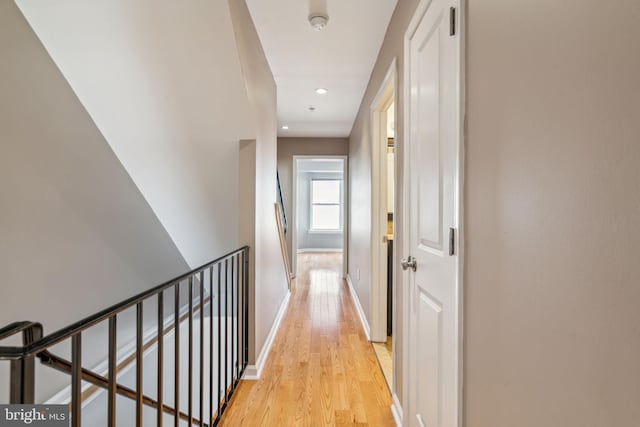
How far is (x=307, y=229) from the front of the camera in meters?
9.32

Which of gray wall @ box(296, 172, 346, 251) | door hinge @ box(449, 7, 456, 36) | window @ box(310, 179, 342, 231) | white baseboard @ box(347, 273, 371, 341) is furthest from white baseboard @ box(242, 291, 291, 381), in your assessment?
window @ box(310, 179, 342, 231)

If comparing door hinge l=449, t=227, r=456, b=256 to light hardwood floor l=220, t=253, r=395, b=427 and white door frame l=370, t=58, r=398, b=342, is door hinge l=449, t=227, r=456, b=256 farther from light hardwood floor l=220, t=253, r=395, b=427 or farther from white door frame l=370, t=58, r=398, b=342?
white door frame l=370, t=58, r=398, b=342

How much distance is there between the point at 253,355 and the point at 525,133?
2.17 meters

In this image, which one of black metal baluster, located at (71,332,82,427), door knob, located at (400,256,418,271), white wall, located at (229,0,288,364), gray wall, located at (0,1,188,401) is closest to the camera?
black metal baluster, located at (71,332,82,427)

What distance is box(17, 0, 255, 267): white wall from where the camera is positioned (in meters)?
1.76

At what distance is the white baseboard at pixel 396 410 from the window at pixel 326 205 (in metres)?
7.40

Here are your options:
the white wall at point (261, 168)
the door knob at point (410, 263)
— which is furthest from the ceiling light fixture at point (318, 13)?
the door knob at point (410, 263)

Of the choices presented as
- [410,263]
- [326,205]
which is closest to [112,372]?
[410,263]

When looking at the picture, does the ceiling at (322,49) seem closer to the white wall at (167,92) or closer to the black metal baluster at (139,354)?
the white wall at (167,92)

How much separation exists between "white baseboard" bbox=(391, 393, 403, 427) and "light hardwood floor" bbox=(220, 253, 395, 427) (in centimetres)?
3

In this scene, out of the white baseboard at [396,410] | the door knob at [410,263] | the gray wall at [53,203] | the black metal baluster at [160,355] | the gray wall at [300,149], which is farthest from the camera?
the gray wall at [300,149]

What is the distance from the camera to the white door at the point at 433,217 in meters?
1.10

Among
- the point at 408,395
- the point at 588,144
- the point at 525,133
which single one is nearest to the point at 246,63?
the point at 525,133

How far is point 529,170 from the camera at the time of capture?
27.9 inches
